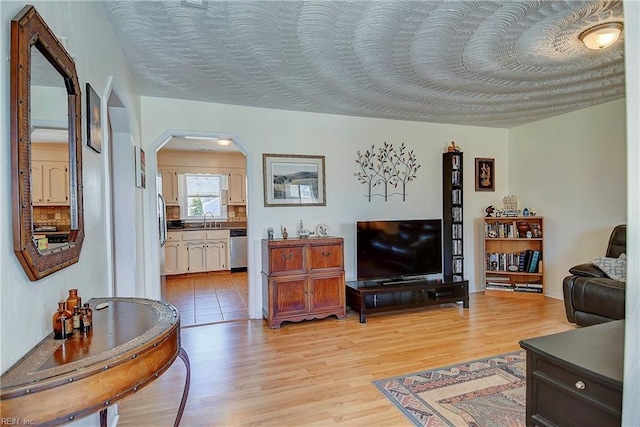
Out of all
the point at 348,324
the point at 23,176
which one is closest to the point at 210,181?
the point at 348,324

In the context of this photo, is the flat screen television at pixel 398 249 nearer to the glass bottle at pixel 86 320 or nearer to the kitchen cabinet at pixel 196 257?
the glass bottle at pixel 86 320

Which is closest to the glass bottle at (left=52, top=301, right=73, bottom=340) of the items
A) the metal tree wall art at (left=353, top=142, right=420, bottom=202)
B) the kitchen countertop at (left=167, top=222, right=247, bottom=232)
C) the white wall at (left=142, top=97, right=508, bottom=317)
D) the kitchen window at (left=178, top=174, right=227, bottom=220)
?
the white wall at (left=142, top=97, right=508, bottom=317)

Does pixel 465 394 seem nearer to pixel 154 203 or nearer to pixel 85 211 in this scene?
pixel 85 211

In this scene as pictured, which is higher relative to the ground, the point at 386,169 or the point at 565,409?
the point at 386,169

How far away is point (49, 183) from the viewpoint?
1.27 meters

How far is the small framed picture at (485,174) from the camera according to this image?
18.0 feet

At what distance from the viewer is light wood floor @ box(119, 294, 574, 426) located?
2248 mm

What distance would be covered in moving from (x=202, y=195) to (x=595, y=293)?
685cm

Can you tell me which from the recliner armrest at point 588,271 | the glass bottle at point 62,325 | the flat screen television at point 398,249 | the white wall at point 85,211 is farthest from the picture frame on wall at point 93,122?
the recliner armrest at point 588,271

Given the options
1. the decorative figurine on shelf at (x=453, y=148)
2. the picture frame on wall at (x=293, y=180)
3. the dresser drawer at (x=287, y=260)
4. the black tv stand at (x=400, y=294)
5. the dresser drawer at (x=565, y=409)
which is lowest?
the black tv stand at (x=400, y=294)

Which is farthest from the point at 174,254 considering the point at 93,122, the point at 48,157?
the point at 48,157

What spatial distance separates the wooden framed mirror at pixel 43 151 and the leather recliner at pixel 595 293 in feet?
14.2

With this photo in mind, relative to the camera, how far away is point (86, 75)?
1797 mm

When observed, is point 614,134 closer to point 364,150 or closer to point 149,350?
point 364,150
